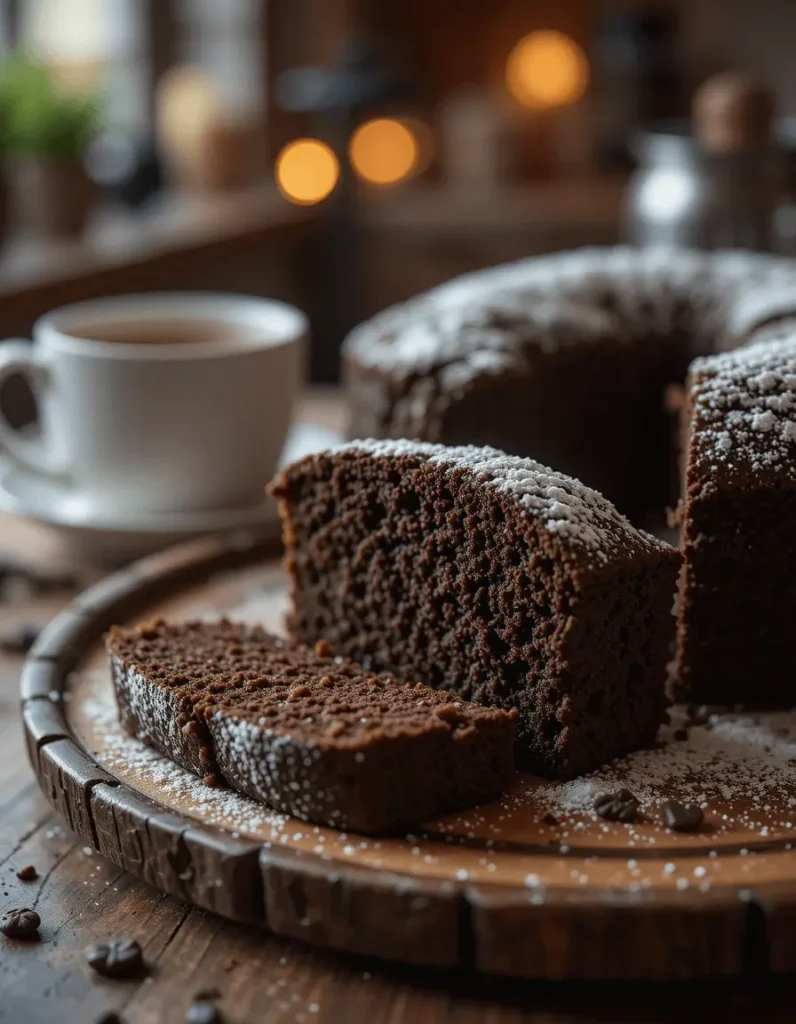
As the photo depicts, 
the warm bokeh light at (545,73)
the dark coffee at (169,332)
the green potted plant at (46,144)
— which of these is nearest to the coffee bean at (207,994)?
the dark coffee at (169,332)

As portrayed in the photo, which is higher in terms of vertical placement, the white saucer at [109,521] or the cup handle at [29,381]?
the cup handle at [29,381]

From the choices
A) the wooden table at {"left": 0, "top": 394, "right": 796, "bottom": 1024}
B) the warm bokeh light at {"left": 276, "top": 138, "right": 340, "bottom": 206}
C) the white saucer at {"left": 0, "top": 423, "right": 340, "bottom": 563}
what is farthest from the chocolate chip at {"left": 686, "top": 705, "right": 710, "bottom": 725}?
the warm bokeh light at {"left": 276, "top": 138, "right": 340, "bottom": 206}

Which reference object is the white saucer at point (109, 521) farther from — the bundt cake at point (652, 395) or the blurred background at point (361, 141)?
the blurred background at point (361, 141)

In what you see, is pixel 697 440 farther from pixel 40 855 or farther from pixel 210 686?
pixel 40 855

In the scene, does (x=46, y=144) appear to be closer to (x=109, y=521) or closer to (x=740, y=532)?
(x=109, y=521)

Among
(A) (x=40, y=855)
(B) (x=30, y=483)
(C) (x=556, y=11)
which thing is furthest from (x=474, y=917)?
(C) (x=556, y=11)

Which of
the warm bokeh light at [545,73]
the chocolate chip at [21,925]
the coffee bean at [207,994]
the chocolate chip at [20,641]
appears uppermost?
the warm bokeh light at [545,73]
